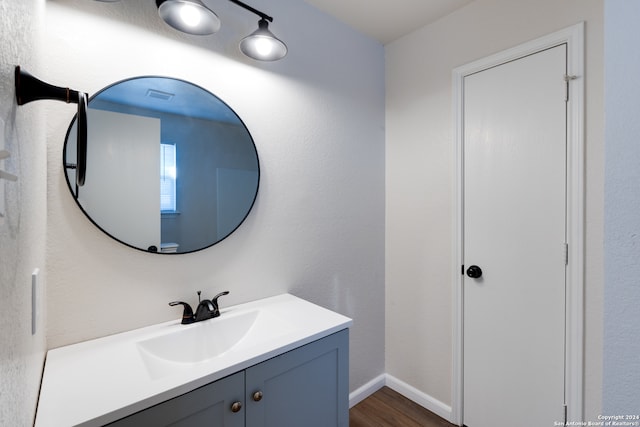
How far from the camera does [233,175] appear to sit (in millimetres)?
1506

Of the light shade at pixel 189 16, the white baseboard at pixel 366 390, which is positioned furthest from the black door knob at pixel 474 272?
the light shade at pixel 189 16

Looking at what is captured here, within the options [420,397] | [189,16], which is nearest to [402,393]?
[420,397]

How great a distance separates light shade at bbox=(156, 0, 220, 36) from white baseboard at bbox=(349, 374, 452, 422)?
89.9 inches

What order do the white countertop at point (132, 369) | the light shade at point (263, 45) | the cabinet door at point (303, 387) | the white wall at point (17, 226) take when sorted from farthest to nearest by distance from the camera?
the light shade at point (263, 45)
the cabinet door at point (303, 387)
the white countertop at point (132, 369)
the white wall at point (17, 226)

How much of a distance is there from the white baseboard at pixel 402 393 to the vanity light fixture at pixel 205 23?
218 cm

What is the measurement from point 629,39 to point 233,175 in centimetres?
140

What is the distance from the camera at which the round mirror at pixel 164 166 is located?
45.8 inches

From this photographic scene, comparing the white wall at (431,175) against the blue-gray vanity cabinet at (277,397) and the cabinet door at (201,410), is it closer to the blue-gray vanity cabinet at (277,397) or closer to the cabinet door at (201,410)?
the blue-gray vanity cabinet at (277,397)

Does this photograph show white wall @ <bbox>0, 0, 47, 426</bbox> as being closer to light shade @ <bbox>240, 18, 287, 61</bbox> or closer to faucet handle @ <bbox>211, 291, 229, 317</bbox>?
faucet handle @ <bbox>211, 291, 229, 317</bbox>

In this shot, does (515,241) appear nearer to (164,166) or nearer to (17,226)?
(164,166)

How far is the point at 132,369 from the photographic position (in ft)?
3.14

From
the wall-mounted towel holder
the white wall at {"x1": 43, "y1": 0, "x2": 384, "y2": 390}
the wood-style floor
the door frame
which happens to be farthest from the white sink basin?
the door frame

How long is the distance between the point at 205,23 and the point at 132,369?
136cm

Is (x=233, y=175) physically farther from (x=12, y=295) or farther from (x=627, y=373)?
(x=627, y=373)
